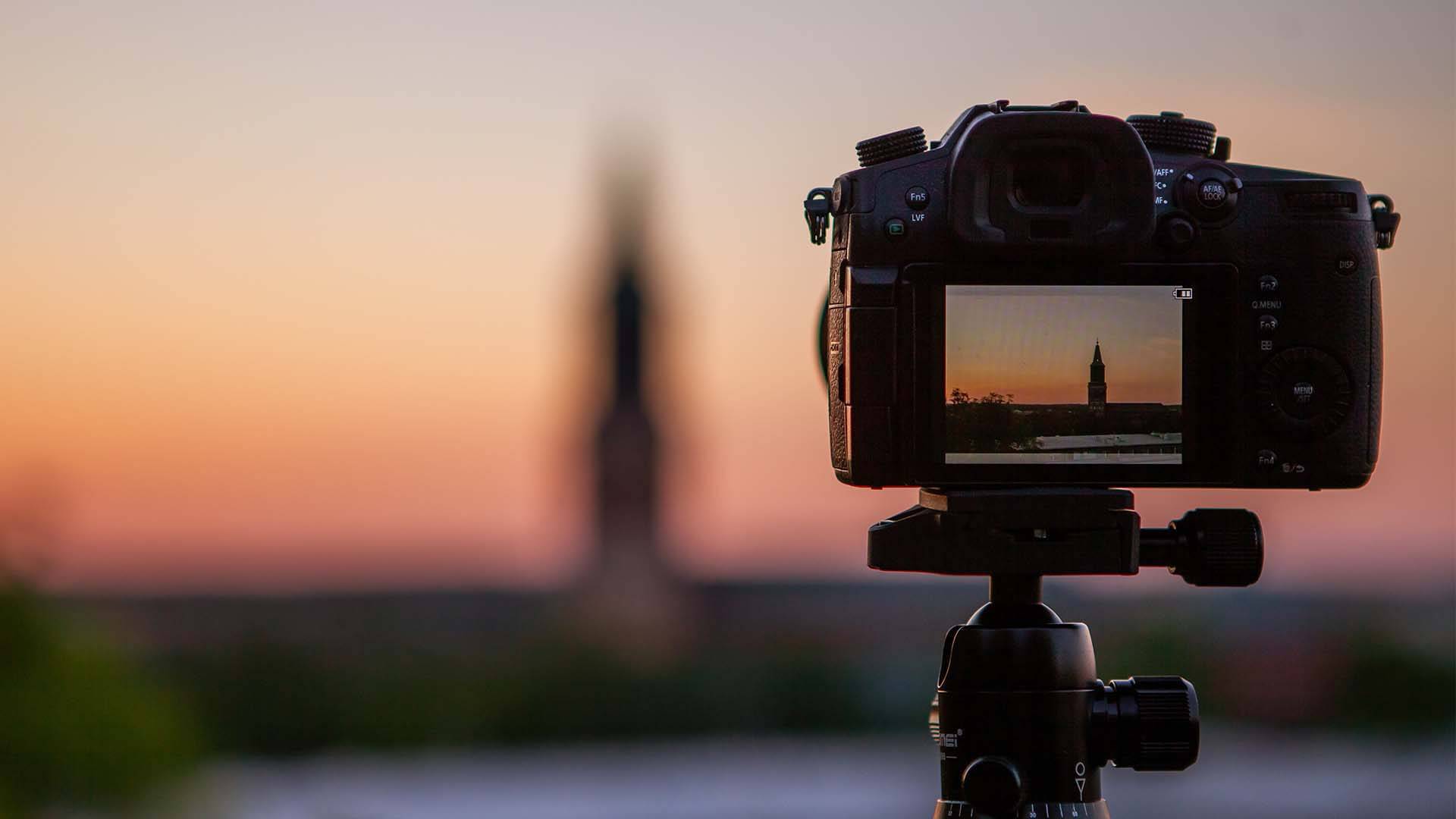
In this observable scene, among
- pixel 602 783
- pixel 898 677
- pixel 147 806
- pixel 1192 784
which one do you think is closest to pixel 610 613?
pixel 898 677

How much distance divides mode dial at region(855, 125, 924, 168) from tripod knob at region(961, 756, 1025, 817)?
874mm

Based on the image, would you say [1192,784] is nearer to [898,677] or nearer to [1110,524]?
[898,677]

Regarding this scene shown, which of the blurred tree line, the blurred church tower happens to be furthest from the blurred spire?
the blurred tree line

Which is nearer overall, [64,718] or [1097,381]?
[1097,381]

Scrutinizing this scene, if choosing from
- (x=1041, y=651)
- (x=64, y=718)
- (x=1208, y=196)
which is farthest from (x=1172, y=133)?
(x=64, y=718)

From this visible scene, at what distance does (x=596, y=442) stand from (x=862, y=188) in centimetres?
6163

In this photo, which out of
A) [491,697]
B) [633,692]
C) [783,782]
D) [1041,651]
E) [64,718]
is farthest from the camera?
[633,692]

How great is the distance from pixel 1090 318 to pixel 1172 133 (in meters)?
0.36

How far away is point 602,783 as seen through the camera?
36031mm

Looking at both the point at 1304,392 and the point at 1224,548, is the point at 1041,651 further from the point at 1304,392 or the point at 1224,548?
the point at 1304,392

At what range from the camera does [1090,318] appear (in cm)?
229

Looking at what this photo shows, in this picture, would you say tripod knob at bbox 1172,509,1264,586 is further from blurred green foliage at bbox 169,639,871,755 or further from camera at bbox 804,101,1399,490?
blurred green foliage at bbox 169,639,871,755

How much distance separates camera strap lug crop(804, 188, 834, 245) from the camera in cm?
249

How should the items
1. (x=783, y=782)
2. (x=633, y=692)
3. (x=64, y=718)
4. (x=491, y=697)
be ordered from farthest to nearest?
(x=633, y=692) < (x=491, y=697) < (x=783, y=782) < (x=64, y=718)
